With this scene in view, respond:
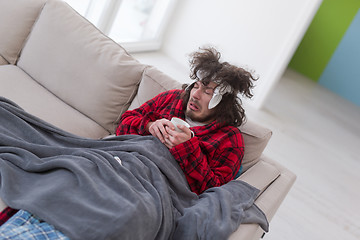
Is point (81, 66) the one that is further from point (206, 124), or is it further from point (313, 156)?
point (313, 156)

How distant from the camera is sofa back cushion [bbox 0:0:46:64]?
6.74ft

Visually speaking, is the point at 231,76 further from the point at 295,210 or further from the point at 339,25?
the point at 339,25

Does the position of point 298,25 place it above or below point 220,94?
above

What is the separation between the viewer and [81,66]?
1962mm

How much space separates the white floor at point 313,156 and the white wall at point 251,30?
0.40 meters

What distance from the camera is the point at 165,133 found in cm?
152

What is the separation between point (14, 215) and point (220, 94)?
93 cm

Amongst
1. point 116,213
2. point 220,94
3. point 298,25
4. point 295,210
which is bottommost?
point 295,210

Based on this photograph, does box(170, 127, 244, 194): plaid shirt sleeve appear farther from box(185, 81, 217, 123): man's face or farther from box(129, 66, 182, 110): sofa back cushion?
box(129, 66, 182, 110): sofa back cushion

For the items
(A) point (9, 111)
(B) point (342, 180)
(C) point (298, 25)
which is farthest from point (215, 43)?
(A) point (9, 111)

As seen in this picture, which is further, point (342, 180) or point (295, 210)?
point (342, 180)

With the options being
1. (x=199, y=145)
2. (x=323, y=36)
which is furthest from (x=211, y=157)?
(x=323, y=36)

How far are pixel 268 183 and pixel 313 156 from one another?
2203 mm

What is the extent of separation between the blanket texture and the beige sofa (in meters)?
0.29
